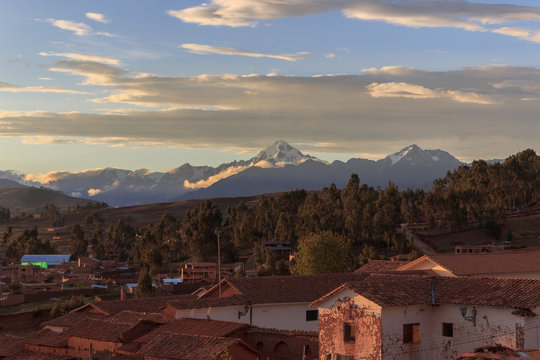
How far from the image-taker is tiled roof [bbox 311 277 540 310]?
28.3 metres

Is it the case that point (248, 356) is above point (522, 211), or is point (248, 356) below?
below

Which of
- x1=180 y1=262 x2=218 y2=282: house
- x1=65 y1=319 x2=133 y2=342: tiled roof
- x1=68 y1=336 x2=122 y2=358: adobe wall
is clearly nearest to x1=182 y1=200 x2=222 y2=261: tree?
x1=180 y1=262 x2=218 y2=282: house

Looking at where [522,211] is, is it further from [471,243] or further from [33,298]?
[33,298]

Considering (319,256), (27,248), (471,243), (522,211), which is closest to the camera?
(319,256)

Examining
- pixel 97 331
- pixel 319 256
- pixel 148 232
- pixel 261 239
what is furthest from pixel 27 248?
pixel 97 331

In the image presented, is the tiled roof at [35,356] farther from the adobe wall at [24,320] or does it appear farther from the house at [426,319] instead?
the adobe wall at [24,320]

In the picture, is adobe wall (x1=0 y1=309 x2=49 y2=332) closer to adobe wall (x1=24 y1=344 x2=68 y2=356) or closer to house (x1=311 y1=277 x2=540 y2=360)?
adobe wall (x1=24 y1=344 x2=68 y2=356)

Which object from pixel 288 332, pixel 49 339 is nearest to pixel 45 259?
pixel 49 339

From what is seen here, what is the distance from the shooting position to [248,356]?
33469 millimetres

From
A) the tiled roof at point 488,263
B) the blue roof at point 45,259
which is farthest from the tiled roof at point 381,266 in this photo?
the blue roof at point 45,259

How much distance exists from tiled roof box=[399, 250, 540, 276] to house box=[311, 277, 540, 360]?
457 inches

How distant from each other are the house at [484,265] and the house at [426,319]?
1146cm

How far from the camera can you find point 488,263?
Answer: 44.0 m

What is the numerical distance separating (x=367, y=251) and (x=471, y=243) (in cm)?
2507
